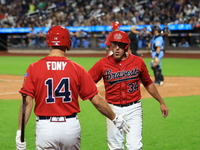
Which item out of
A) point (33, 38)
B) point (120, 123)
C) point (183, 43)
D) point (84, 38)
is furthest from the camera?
point (33, 38)

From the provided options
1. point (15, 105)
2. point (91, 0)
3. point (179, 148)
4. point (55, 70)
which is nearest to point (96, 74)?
point (55, 70)

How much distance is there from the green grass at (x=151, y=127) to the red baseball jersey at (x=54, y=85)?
2869 millimetres

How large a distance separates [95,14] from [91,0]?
8.96 ft

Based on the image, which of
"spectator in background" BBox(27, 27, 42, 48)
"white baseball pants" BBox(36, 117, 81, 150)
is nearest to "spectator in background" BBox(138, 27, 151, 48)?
"spectator in background" BBox(27, 27, 42, 48)

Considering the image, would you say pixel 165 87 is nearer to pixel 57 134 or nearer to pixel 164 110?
pixel 164 110

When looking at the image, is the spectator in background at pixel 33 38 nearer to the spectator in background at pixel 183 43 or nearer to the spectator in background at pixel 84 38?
the spectator in background at pixel 84 38

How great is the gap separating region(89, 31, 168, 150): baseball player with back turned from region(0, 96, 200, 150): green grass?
4.74 feet

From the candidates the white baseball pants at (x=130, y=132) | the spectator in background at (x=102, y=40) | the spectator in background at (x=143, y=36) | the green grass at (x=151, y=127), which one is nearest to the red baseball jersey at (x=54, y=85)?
the white baseball pants at (x=130, y=132)

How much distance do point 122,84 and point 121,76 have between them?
109 millimetres

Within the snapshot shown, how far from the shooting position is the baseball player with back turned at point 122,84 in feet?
16.2

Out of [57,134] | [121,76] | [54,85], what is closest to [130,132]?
[121,76]

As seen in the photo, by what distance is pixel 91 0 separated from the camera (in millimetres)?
33469

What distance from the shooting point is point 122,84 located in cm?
508

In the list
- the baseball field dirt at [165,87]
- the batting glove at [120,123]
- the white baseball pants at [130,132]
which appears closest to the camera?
the batting glove at [120,123]
